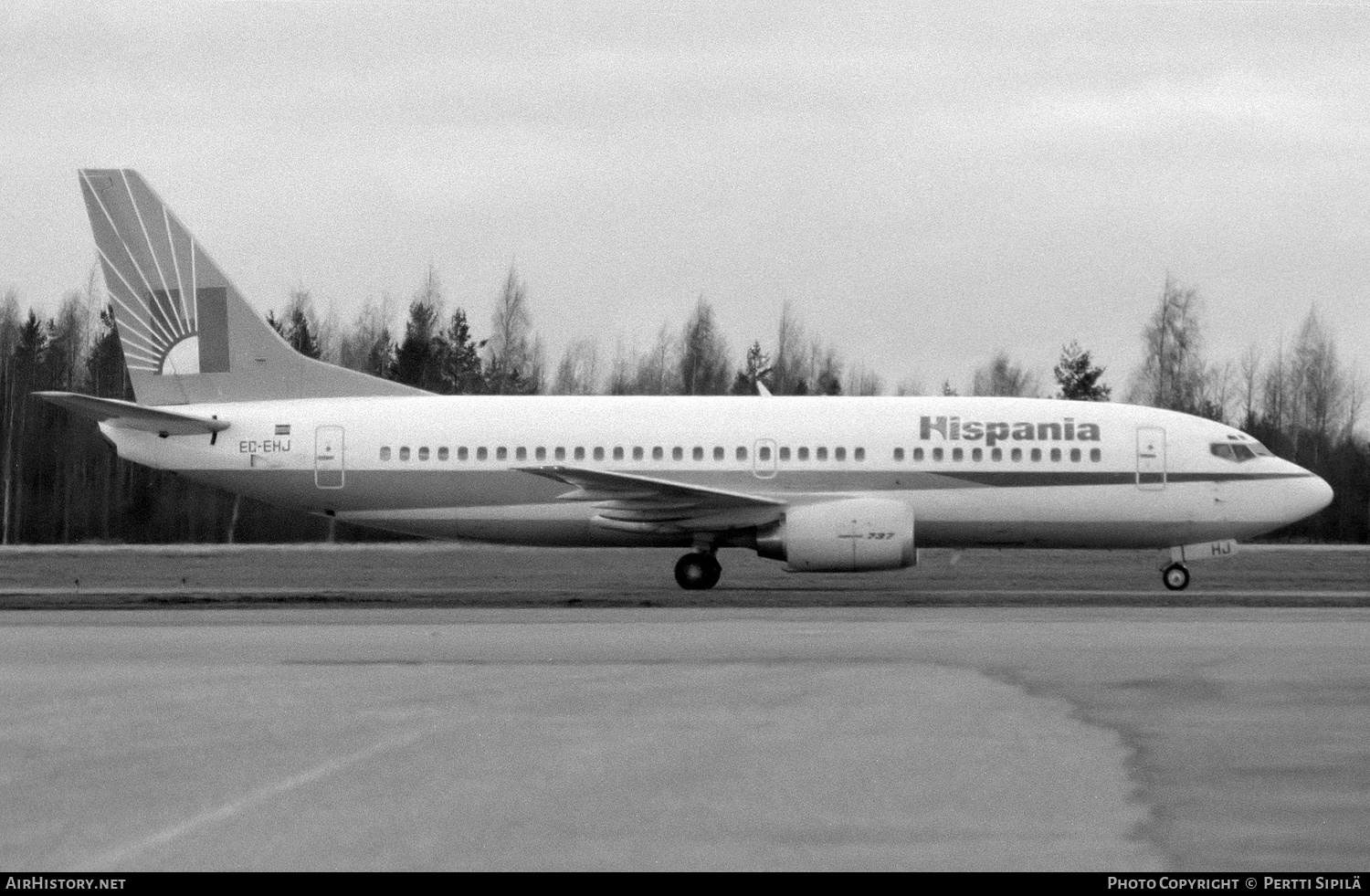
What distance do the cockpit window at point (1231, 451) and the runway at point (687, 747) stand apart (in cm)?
966

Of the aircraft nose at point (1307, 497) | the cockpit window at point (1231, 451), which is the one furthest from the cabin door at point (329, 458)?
the aircraft nose at point (1307, 497)

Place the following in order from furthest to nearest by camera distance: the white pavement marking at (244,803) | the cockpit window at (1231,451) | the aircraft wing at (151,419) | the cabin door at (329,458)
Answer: the cockpit window at (1231,451) < the cabin door at (329,458) < the aircraft wing at (151,419) < the white pavement marking at (244,803)

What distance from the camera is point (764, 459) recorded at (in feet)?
92.0

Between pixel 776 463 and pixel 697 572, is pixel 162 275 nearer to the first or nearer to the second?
pixel 697 572

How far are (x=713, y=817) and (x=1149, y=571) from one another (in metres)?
27.6

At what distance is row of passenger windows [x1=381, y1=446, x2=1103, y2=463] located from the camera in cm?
2789

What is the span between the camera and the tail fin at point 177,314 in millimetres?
29172

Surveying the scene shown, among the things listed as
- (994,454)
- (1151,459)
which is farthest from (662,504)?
(1151,459)

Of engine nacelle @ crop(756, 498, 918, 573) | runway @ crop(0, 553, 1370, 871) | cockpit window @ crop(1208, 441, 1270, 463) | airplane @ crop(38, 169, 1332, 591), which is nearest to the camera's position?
runway @ crop(0, 553, 1370, 871)

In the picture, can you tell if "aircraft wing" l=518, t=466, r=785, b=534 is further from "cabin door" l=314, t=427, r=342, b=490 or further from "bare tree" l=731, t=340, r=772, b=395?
"bare tree" l=731, t=340, r=772, b=395

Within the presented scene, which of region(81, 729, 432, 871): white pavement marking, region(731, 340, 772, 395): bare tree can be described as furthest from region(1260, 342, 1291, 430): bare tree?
region(81, 729, 432, 871): white pavement marking

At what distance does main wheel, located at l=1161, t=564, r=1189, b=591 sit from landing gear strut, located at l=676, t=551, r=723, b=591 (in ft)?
22.8

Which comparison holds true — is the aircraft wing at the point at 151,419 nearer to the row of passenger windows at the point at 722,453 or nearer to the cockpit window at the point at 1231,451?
the row of passenger windows at the point at 722,453

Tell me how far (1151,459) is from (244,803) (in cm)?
2185
